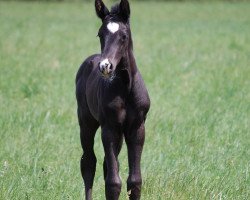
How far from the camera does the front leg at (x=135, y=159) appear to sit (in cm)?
497

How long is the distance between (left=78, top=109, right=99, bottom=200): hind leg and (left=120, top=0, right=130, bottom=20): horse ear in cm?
127

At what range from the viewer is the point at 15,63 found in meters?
15.3

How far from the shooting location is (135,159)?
5000 mm

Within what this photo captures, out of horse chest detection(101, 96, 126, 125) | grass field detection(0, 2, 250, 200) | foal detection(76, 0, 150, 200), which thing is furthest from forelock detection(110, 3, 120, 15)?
grass field detection(0, 2, 250, 200)

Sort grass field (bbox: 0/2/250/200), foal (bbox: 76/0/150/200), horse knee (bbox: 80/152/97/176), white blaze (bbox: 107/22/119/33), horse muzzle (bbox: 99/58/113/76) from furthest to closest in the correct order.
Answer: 1. grass field (bbox: 0/2/250/200)
2. horse knee (bbox: 80/152/97/176)
3. foal (bbox: 76/0/150/200)
4. white blaze (bbox: 107/22/119/33)
5. horse muzzle (bbox: 99/58/113/76)

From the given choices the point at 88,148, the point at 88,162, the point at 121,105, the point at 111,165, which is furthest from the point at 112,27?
the point at 88,162

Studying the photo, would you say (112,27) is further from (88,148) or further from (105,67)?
(88,148)

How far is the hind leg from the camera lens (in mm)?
5715

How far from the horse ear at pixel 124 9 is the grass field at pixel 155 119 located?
76.9 inches

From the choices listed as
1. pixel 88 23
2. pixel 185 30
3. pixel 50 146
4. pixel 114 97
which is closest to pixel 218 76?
pixel 50 146

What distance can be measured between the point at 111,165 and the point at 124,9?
4.18 feet

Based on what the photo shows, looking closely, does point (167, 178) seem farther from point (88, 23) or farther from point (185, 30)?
point (88, 23)

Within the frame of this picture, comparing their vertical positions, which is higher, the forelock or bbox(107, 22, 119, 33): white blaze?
the forelock

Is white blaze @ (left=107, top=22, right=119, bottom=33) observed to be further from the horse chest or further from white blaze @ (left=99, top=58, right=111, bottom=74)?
the horse chest
